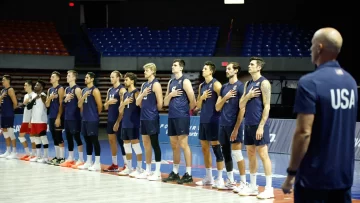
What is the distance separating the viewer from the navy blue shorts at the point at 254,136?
8.58 m

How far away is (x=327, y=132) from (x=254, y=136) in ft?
15.7

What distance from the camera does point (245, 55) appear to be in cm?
2420

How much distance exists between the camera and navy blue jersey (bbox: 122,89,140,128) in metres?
11.2

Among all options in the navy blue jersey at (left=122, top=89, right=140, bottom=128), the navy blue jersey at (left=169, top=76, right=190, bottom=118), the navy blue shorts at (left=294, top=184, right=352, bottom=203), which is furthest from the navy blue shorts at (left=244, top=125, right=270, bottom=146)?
the navy blue shorts at (left=294, top=184, right=352, bottom=203)

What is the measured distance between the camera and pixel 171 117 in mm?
10383

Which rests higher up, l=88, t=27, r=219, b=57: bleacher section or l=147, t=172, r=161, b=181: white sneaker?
l=88, t=27, r=219, b=57: bleacher section

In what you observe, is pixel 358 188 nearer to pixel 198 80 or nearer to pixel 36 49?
pixel 198 80

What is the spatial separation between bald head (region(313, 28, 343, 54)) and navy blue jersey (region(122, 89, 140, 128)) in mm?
7577

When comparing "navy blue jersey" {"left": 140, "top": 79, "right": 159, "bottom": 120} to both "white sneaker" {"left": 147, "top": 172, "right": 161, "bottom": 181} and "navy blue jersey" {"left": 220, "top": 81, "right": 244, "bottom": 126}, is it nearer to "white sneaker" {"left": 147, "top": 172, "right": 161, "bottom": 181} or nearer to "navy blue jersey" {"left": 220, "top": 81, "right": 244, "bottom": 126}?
"white sneaker" {"left": 147, "top": 172, "right": 161, "bottom": 181}

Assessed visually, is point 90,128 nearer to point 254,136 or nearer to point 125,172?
point 125,172

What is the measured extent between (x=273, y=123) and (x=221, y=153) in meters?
7.44

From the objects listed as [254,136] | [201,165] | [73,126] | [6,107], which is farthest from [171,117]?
[6,107]

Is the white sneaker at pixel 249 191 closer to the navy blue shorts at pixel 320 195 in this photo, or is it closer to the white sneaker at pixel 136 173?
the white sneaker at pixel 136 173

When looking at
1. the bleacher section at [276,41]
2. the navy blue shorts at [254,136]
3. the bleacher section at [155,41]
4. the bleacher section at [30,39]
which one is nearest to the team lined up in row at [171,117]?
the navy blue shorts at [254,136]
